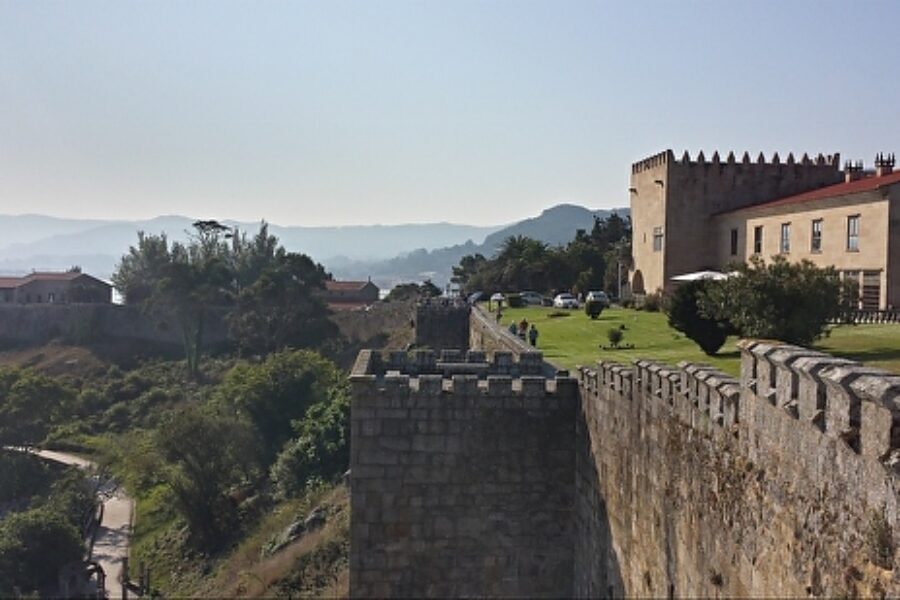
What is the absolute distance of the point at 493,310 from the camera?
149ft

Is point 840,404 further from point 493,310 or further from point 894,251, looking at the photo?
point 493,310

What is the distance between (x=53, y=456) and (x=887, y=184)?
4115 cm

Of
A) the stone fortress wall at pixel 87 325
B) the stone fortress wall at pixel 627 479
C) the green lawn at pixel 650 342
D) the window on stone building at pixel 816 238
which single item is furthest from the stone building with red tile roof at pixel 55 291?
the stone fortress wall at pixel 627 479

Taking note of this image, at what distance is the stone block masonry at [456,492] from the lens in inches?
450

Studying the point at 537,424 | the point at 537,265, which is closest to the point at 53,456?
the point at 537,265

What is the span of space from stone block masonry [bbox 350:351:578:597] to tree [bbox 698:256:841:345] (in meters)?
6.42

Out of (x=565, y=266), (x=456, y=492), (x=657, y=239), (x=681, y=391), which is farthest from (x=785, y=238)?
(x=565, y=266)

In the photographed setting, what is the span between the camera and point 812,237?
30.1 meters

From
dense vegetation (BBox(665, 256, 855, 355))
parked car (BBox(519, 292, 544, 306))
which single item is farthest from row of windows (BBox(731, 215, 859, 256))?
parked car (BBox(519, 292, 544, 306))

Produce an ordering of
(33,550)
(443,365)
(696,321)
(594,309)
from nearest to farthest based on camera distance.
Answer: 1. (443,365)
2. (696,321)
3. (33,550)
4. (594,309)

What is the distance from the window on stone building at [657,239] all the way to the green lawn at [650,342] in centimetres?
338

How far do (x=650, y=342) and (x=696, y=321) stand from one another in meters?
6.11

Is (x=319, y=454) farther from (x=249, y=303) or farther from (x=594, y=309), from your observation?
(x=249, y=303)

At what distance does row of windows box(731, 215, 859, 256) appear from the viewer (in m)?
27.5
